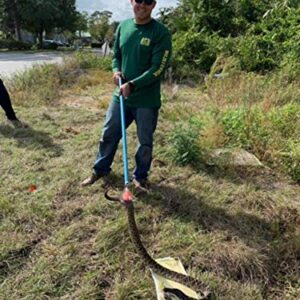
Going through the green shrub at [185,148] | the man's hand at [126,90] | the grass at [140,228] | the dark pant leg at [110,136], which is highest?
the man's hand at [126,90]

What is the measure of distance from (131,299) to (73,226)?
2.75 feet

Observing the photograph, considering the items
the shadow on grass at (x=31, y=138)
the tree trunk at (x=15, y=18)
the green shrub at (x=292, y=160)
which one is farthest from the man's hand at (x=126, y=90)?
the tree trunk at (x=15, y=18)

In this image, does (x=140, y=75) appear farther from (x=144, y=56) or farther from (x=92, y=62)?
(x=92, y=62)

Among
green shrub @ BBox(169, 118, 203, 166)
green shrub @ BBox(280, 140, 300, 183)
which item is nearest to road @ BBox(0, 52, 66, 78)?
green shrub @ BBox(169, 118, 203, 166)

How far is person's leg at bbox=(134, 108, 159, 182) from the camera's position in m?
3.12

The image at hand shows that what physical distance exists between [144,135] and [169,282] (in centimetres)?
127

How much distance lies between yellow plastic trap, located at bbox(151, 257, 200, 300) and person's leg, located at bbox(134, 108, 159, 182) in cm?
101

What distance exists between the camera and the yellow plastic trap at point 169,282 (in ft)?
7.38

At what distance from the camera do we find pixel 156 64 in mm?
2926

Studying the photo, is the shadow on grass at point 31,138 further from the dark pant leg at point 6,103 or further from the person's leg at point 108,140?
the person's leg at point 108,140

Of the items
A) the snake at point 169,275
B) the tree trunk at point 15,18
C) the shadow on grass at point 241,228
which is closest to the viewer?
the snake at point 169,275

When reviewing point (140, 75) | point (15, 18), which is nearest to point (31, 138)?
point (140, 75)

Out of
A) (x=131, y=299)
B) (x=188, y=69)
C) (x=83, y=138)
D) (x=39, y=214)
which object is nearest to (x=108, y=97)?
(x=83, y=138)

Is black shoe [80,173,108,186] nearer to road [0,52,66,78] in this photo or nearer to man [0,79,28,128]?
man [0,79,28,128]
